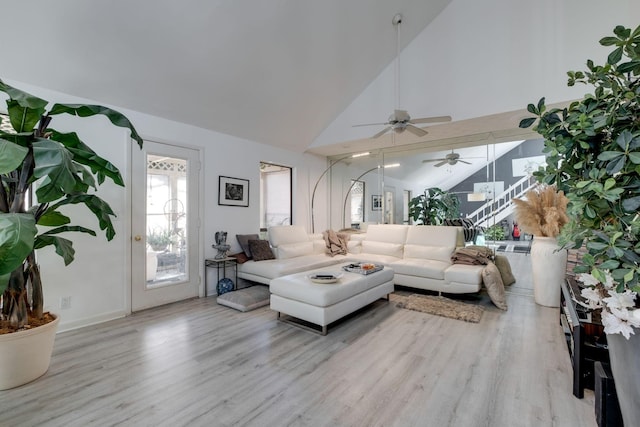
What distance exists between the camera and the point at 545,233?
3.80 m

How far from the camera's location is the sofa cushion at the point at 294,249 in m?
4.77

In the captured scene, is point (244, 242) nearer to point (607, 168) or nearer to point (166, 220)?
point (166, 220)

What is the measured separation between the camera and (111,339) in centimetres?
284

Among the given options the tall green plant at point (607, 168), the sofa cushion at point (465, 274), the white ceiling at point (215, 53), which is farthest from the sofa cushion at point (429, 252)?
the tall green plant at point (607, 168)

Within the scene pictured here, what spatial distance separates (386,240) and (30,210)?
4682 millimetres

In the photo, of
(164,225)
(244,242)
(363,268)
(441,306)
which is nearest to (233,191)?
(244,242)

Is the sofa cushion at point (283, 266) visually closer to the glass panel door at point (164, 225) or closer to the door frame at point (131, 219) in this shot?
the door frame at point (131, 219)

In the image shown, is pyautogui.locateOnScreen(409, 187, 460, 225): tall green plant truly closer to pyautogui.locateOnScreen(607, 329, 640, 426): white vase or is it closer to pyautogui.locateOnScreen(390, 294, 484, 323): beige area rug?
pyautogui.locateOnScreen(390, 294, 484, 323): beige area rug

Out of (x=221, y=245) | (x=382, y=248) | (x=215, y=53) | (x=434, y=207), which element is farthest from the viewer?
(x=434, y=207)

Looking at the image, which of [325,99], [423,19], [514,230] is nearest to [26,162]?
[325,99]

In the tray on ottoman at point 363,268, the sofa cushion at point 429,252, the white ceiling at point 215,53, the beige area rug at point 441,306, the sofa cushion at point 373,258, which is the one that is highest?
the white ceiling at point 215,53

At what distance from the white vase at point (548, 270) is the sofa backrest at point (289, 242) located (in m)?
3.38

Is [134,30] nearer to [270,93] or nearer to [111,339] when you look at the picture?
[270,93]

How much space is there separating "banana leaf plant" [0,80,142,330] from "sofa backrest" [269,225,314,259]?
255 centimetres
